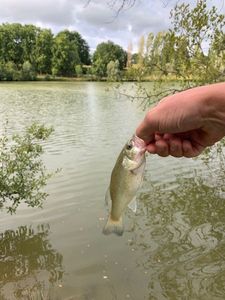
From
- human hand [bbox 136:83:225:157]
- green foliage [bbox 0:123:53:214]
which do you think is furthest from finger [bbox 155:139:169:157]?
green foliage [bbox 0:123:53:214]

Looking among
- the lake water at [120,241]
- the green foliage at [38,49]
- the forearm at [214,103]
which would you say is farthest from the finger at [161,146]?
the green foliage at [38,49]

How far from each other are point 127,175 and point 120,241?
5.58m

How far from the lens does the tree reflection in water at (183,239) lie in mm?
6742

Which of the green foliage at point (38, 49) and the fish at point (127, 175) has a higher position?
the green foliage at point (38, 49)

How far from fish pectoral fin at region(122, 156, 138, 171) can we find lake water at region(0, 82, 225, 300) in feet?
13.5

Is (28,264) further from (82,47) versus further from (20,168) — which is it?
(82,47)

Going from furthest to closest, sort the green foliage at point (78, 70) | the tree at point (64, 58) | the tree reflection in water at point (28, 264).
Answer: the tree at point (64, 58), the green foliage at point (78, 70), the tree reflection in water at point (28, 264)

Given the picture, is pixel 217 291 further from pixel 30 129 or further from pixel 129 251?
pixel 30 129

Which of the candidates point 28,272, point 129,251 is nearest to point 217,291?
point 129,251

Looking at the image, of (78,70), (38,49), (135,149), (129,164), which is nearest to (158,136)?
(135,149)

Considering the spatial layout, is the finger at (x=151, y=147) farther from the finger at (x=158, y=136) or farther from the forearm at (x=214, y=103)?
the forearm at (x=214, y=103)

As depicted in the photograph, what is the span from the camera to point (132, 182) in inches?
114

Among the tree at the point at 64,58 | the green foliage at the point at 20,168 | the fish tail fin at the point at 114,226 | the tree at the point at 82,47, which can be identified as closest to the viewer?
the fish tail fin at the point at 114,226

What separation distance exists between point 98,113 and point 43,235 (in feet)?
71.6
